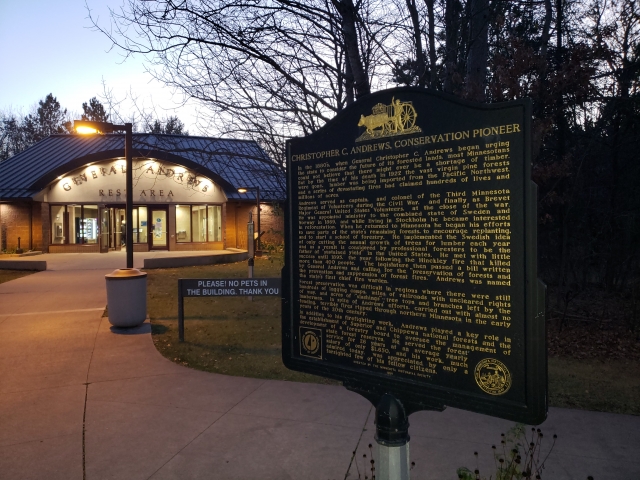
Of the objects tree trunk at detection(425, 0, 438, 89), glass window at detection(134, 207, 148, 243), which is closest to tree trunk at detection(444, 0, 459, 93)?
tree trunk at detection(425, 0, 438, 89)

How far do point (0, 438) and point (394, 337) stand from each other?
3.92 metres

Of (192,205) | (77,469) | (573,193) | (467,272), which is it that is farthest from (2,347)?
(192,205)

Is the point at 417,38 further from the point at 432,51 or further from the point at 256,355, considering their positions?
the point at 256,355

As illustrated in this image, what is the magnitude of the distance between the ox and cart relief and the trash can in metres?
7.22

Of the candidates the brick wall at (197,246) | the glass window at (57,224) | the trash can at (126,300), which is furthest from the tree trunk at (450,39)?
the glass window at (57,224)

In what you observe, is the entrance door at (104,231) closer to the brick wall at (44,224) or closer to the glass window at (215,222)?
the brick wall at (44,224)

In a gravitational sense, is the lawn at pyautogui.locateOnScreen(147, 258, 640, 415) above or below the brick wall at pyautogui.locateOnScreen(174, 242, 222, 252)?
below

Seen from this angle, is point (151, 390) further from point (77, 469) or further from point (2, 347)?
point (2, 347)

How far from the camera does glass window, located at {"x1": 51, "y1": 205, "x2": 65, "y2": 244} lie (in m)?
A: 29.1

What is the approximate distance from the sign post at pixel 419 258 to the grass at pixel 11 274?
17141 mm

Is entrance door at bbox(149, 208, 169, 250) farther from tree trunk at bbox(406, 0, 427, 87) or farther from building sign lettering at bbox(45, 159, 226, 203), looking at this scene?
tree trunk at bbox(406, 0, 427, 87)

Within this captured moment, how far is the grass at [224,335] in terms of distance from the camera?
289 inches

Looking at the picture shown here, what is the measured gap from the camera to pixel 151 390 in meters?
6.20

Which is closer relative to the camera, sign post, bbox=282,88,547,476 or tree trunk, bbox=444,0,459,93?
sign post, bbox=282,88,547,476
